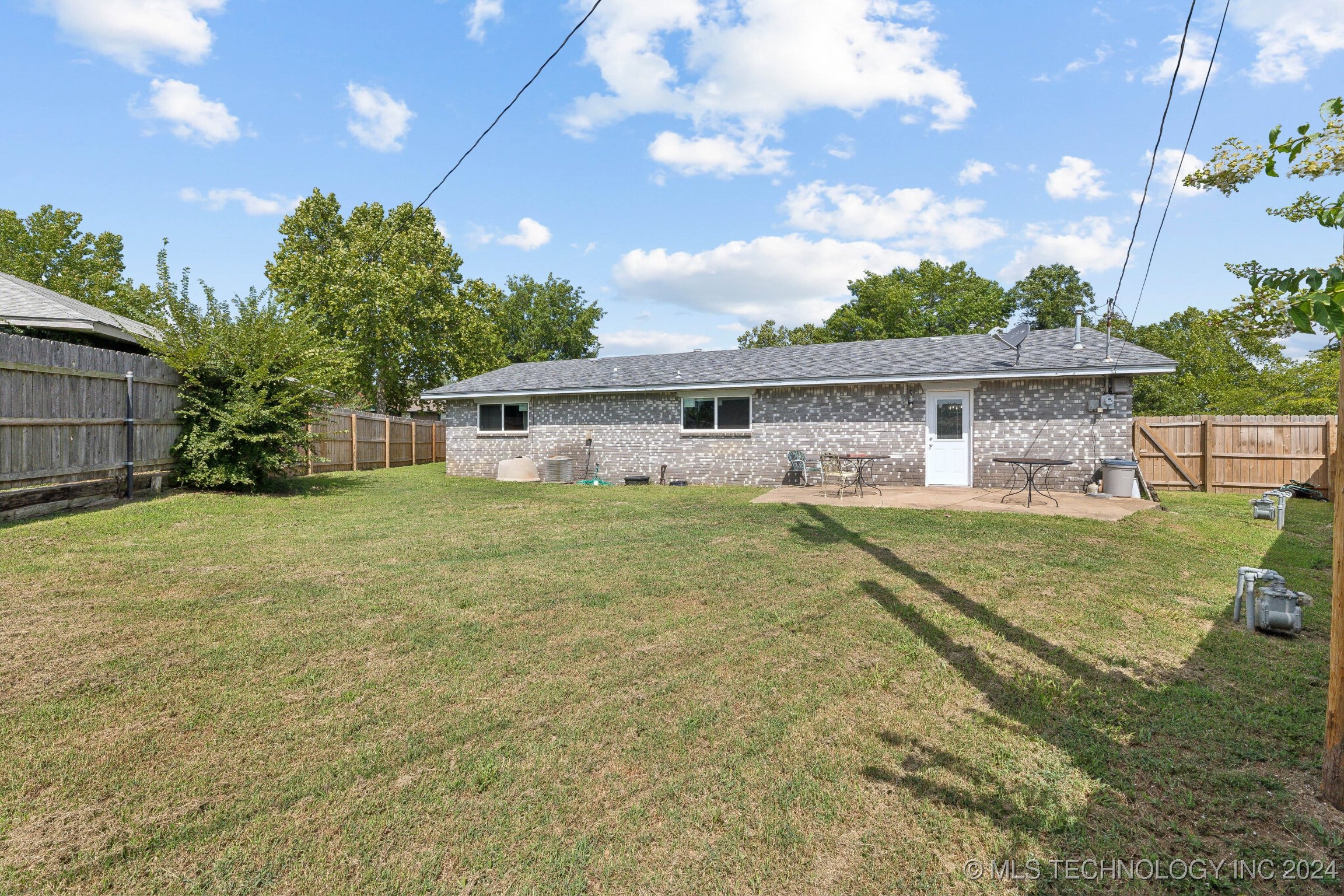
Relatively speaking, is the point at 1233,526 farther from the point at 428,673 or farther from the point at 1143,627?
the point at 428,673

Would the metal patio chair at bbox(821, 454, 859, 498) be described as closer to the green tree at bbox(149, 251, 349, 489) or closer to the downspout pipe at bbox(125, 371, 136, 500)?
the green tree at bbox(149, 251, 349, 489)

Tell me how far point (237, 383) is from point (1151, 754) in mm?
13308

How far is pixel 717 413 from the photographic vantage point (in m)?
15.7

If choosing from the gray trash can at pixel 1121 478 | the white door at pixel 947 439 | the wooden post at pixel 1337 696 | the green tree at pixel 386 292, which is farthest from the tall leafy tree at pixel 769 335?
the wooden post at pixel 1337 696

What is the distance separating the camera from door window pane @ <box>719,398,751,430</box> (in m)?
15.3

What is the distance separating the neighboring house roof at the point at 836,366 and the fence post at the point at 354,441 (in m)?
2.91

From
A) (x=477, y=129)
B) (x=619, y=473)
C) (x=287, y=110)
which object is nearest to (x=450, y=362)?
(x=619, y=473)

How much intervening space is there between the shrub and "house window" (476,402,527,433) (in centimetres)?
636

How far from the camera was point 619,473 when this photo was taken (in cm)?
1656

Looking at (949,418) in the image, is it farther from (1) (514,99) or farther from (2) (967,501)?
(1) (514,99)

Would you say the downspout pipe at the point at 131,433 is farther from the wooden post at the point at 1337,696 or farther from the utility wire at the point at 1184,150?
the utility wire at the point at 1184,150

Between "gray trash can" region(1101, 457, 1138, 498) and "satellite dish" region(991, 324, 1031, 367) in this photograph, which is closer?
"gray trash can" region(1101, 457, 1138, 498)

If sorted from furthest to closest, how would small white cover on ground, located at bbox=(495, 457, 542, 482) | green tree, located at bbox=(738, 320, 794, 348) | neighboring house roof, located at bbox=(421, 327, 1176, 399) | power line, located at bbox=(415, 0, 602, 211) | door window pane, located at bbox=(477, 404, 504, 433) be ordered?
1. green tree, located at bbox=(738, 320, 794, 348)
2. door window pane, located at bbox=(477, 404, 504, 433)
3. small white cover on ground, located at bbox=(495, 457, 542, 482)
4. neighboring house roof, located at bbox=(421, 327, 1176, 399)
5. power line, located at bbox=(415, 0, 602, 211)

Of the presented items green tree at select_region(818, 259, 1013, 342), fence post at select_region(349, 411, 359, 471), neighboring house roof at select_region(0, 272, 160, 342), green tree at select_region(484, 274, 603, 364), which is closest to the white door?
neighboring house roof at select_region(0, 272, 160, 342)
